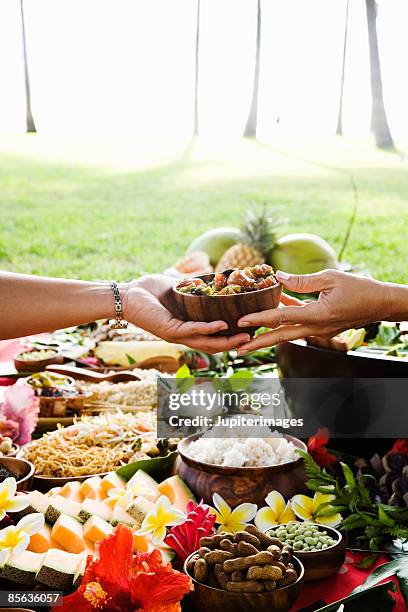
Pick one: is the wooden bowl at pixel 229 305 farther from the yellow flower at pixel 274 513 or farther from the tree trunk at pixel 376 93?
the tree trunk at pixel 376 93

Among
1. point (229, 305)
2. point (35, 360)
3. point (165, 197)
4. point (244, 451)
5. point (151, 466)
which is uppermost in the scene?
point (229, 305)

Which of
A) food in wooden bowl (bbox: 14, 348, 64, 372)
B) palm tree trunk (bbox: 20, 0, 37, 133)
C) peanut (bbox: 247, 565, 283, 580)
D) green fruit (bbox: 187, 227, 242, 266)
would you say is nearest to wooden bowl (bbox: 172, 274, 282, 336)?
peanut (bbox: 247, 565, 283, 580)

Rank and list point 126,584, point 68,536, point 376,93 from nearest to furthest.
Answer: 1. point 126,584
2. point 68,536
3. point 376,93

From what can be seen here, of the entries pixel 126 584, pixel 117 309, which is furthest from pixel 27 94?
pixel 126 584

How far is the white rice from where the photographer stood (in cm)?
137

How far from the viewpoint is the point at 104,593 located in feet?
3.12

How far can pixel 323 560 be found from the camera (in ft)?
3.88

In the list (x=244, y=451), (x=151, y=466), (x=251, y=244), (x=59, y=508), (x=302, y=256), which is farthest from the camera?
(x=251, y=244)

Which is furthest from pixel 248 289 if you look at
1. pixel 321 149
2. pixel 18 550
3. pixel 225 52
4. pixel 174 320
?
Answer: pixel 321 149

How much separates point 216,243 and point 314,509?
240 centimetres

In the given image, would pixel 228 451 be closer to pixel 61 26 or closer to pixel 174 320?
pixel 174 320

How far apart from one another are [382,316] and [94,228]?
583 centimetres

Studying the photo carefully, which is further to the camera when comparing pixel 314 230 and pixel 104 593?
pixel 314 230

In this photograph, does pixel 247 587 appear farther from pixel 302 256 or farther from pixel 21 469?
pixel 302 256
